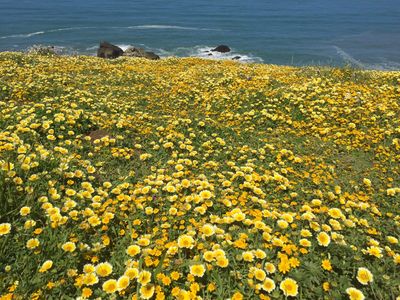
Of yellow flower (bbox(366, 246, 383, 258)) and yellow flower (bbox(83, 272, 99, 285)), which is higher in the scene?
yellow flower (bbox(83, 272, 99, 285))

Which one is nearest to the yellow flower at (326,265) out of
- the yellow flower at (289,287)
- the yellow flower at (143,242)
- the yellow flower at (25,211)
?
the yellow flower at (289,287)

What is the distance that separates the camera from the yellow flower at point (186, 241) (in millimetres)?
4195

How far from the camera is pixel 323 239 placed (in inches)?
173

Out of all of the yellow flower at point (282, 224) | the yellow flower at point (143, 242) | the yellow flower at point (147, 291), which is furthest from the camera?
the yellow flower at point (282, 224)

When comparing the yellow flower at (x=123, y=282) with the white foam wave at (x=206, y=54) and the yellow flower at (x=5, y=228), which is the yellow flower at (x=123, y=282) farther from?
the white foam wave at (x=206, y=54)

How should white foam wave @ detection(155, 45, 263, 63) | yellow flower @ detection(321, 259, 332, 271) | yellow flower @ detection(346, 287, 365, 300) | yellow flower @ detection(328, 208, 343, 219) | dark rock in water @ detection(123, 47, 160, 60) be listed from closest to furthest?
yellow flower @ detection(346, 287, 365, 300)
yellow flower @ detection(321, 259, 332, 271)
yellow flower @ detection(328, 208, 343, 219)
dark rock in water @ detection(123, 47, 160, 60)
white foam wave @ detection(155, 45, 263, 63)

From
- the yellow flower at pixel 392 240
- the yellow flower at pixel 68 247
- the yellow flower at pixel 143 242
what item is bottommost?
the yellow flower at pixel 392 240

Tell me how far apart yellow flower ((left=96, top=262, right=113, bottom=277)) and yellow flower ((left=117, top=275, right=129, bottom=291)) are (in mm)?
219

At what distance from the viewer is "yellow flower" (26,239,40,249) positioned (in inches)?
157

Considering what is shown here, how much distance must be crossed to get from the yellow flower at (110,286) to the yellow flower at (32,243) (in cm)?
109

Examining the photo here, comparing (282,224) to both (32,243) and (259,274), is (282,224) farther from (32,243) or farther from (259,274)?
(32,243)

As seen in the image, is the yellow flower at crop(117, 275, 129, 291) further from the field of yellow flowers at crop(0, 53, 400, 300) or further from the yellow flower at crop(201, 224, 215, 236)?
the yellow flower at crop(201, 224, 215, 236)

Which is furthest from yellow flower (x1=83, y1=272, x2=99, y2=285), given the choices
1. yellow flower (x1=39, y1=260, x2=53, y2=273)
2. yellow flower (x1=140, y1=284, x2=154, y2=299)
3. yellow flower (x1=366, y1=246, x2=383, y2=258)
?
yellow flower (x1=366, y1=246, x2=383, y2=258)

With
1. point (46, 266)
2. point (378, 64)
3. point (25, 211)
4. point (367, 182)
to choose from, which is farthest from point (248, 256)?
point (378, 64)
